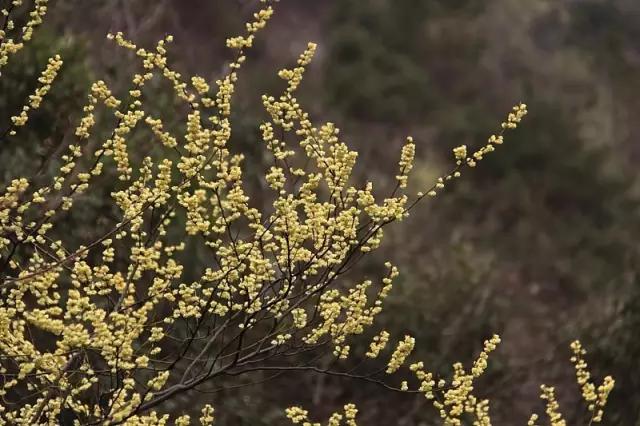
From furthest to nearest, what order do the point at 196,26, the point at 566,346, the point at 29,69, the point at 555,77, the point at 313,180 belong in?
the point at 555,77
the point at 196,26
the point at 566,346
the point at 29,69
the point at 313,180

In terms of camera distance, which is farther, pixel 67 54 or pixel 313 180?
pixel 67 54

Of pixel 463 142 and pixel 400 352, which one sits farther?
pixel 463 142

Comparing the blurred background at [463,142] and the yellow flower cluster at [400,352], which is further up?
the blurred background at [463,142]

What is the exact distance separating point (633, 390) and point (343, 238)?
517 centimetres

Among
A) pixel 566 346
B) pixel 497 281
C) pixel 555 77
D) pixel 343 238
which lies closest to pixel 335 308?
pixel 343 238

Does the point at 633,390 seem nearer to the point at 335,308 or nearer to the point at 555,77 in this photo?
the point at 335,308

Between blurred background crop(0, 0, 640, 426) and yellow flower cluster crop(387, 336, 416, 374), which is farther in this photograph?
blurred background crop(0, 0, 640, 426)

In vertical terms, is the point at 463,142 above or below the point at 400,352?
above

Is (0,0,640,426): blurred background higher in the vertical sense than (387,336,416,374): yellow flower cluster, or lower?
higher

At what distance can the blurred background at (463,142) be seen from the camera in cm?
948

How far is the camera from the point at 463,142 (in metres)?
23.7

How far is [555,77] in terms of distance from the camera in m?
28.1

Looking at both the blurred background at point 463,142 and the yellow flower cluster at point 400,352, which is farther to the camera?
the blurred background at point 463,142

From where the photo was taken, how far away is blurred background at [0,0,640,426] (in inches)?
373
